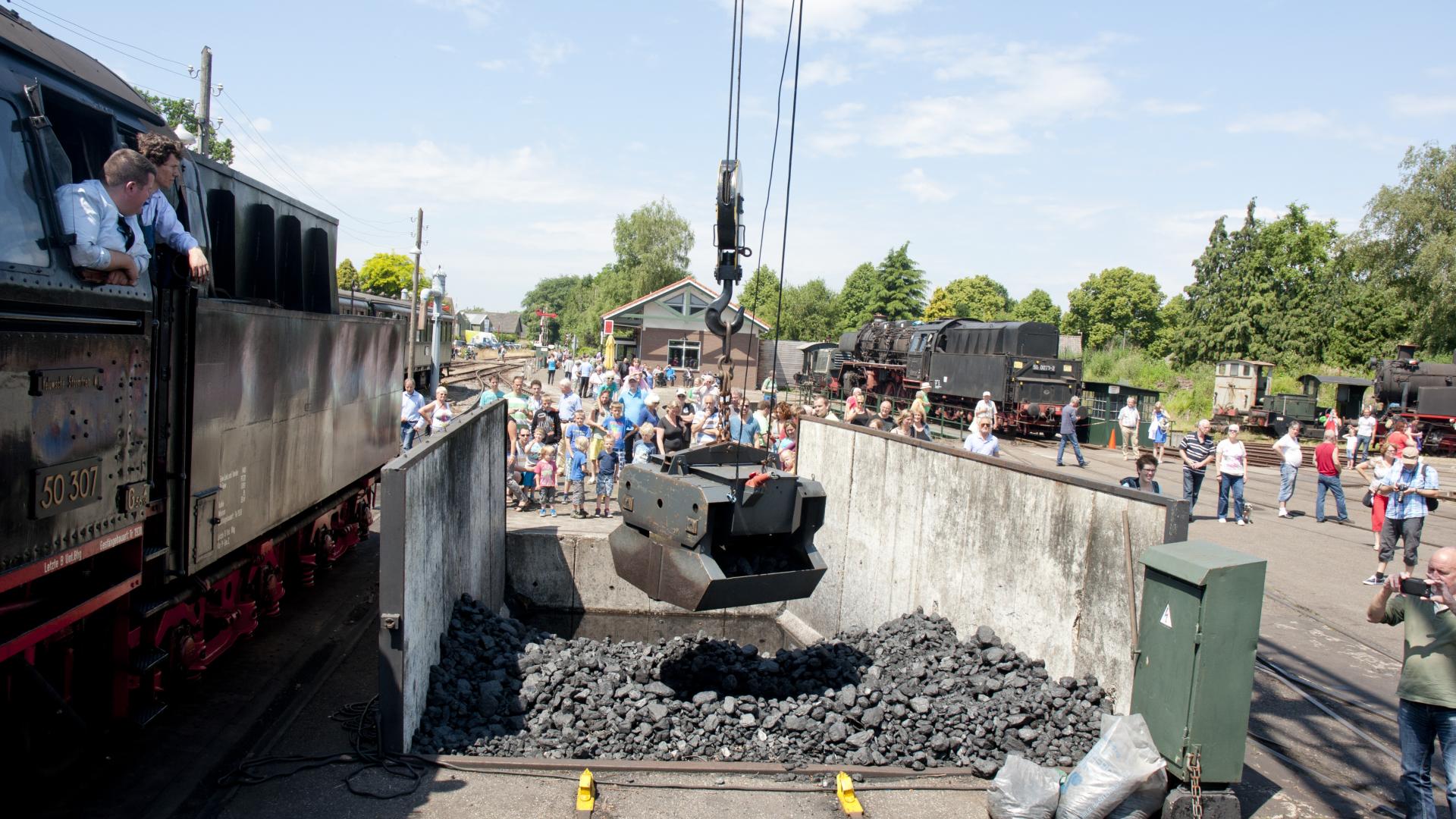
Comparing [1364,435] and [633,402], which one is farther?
[1364,435]

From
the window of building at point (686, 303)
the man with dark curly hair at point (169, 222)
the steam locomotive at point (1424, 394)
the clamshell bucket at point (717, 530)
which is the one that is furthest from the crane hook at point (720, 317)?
the window of building at point (686, 303)

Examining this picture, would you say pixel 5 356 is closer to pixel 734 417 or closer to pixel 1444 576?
pixel 1444 576

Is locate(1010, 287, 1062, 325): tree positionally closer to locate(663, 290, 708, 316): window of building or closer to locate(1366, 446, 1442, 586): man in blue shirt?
locate(663, 290, 708, 316): window of building

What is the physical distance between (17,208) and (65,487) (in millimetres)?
1215

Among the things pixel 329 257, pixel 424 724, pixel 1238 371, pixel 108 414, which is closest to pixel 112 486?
pixel 108 414

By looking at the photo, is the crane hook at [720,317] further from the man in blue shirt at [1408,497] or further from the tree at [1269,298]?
the tree at [1269,298]

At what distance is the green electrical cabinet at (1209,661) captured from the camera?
5.20m

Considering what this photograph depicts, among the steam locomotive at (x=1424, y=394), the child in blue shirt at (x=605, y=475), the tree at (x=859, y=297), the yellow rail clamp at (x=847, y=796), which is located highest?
the tree at (x=859, y=297)

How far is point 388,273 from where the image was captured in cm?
6962

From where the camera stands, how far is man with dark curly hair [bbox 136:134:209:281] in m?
4.74

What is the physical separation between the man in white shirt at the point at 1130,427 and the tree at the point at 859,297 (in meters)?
50.8

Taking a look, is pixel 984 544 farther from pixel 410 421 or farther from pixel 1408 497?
pixel 410 421

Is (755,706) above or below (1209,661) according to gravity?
below

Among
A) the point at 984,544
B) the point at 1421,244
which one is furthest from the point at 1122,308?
the point at 984,544
